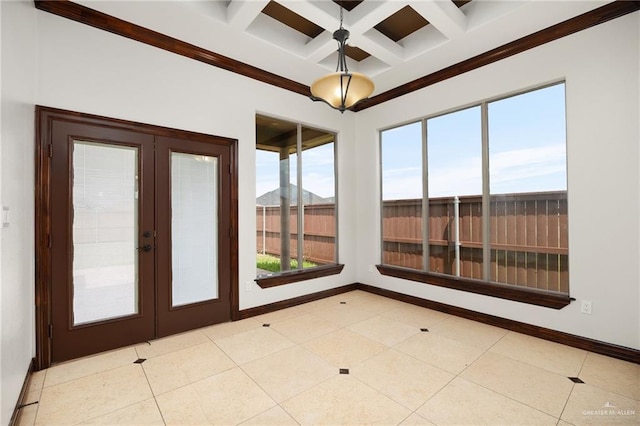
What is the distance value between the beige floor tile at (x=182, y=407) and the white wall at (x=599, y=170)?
331cm

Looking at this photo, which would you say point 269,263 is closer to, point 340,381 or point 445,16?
point 340,381

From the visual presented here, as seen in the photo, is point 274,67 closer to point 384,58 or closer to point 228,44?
point 228,44

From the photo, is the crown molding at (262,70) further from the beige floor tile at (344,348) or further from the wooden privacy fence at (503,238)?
the beige floor tile at (344,348)

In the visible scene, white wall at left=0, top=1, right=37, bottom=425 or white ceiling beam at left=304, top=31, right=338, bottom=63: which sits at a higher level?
white ceiling beam at left=304, top=31, right=338, bottom=63

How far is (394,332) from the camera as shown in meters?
3.34

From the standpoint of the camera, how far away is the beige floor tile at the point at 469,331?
3.09 metres

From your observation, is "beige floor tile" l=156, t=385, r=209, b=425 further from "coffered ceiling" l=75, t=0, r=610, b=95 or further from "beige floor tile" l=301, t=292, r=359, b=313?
"coffered ceiling" l=75, t=0, r=610, b=95

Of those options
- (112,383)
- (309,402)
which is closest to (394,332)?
(309,402)

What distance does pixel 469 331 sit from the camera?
336 centimetres

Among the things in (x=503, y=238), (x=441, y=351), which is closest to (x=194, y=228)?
(x=441, y=351)

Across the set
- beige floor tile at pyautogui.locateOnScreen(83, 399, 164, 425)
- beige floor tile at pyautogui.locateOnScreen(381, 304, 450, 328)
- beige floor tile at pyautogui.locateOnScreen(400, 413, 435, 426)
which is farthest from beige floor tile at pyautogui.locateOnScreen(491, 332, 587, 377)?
beige floor tile at pyautogui.locateOnScreen(83, 399, 164, 425)

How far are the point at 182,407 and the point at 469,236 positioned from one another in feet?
11.9

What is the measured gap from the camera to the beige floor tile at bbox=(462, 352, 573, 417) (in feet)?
6.88

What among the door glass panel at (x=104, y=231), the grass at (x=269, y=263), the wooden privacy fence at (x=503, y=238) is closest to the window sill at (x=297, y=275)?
the grass at (x=269, y=263)
